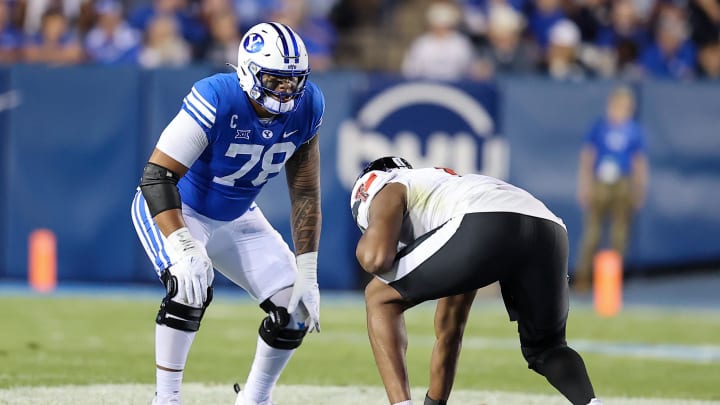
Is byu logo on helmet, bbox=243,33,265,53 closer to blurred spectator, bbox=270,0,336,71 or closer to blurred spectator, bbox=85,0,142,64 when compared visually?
blurred spectator, bbox=270,0,336,71

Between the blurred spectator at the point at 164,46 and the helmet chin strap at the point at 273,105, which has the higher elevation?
the helmet chin strap at the point at 273,105

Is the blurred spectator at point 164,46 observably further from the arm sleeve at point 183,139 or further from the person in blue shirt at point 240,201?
the arm sleeve at point 183,139

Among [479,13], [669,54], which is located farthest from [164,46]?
[669,54]

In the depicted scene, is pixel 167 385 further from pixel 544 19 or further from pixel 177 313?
pixel 544 19

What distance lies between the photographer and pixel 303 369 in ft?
28.7

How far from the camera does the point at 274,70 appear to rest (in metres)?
5.98

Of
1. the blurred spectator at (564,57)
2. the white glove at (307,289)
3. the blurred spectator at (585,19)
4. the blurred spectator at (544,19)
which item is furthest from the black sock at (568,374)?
the blurred spectator at (585,19)

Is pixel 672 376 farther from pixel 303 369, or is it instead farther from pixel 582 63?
pixel 582 63

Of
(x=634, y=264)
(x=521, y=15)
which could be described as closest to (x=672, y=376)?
(x=634, y=264)

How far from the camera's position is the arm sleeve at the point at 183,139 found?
5.88 meters

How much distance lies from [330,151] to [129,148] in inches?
82.2

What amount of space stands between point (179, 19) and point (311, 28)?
147cm

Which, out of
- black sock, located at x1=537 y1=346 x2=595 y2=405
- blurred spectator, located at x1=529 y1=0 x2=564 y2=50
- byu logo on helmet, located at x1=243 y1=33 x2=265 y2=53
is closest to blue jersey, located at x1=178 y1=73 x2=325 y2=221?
byu logo on helmet, located at x1=243 y1=33 x2=265 y2=53

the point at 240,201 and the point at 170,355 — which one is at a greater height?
the point at 240,201
